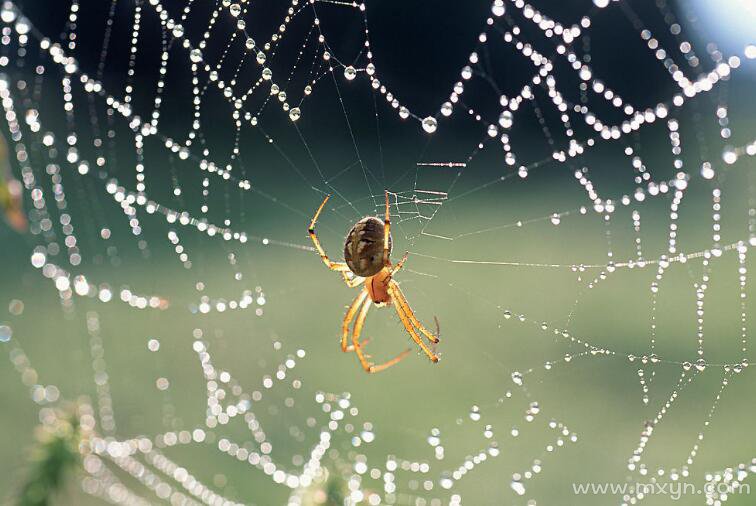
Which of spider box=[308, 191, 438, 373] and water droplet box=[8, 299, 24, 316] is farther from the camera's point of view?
water droplet box=[8, 299, 24, 316]

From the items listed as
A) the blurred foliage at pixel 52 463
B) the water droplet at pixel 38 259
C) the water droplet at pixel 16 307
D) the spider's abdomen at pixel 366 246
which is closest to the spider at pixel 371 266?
the spider's abdomen at pixel 366 246

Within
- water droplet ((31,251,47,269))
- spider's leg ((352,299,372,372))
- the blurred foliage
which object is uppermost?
water droplet ((31,251,47,269))

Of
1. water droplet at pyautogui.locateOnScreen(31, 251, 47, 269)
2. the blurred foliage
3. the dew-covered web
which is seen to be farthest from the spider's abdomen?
water droplet at pyautogui.locateOnScreen(31, 251, 47, 269)

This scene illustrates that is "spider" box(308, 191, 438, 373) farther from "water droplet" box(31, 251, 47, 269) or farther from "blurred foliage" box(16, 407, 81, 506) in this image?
"water droplet" box(31, 251, 47, 269)

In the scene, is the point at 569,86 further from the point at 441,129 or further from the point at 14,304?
the point at 14,304

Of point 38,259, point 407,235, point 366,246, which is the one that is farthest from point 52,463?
point 407,235

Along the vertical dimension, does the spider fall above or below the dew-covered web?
below

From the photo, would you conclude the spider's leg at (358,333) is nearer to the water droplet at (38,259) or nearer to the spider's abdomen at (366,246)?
the spider's abdomen at (366,246)
